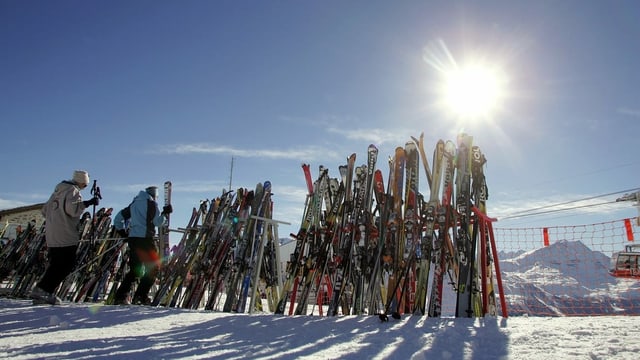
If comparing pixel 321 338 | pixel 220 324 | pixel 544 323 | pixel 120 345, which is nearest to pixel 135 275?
pixel 220 324

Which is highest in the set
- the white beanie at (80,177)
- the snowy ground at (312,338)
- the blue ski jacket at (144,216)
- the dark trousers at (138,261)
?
the white beanie at (80,177)

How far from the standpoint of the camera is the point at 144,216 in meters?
5.63

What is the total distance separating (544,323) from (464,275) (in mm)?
1052

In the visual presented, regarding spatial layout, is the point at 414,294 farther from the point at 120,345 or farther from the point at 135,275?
the point at 135,275

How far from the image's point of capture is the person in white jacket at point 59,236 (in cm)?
505

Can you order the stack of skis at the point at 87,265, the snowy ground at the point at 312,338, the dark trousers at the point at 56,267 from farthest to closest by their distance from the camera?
1. the stack of skis at the point at 87,265
2. the dark trousers at the point at 56,267
3. the snowy ground at the point at 312,338

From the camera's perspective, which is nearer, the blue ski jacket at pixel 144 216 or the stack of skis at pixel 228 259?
the blue ski jacket at pixel 144 216

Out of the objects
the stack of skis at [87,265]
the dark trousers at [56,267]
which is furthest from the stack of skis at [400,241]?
the stack of skis at [87,265]

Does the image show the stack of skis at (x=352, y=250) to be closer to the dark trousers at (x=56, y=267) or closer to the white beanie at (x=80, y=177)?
the dark trousers at (x=56, y=267)

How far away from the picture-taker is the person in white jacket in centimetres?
505

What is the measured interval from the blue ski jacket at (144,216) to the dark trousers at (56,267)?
782mm

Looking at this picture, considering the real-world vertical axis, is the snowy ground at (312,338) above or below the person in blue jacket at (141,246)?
below

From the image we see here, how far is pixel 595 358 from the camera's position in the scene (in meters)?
2.34

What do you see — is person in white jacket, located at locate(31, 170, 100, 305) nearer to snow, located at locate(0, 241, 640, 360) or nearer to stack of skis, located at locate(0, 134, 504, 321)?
snow, located at locate(0, 241, 640, 360)
